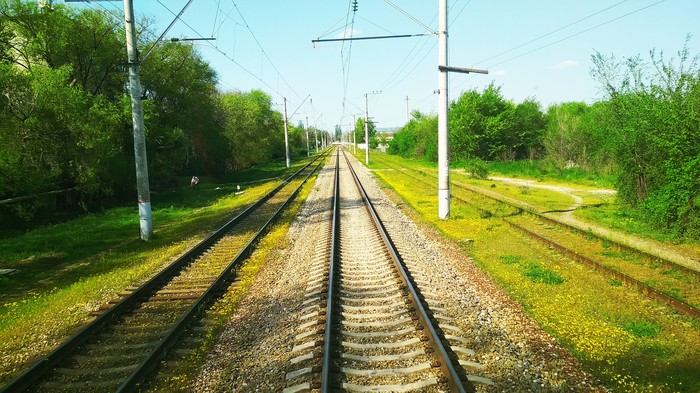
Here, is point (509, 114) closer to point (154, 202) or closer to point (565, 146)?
point (565, 146)

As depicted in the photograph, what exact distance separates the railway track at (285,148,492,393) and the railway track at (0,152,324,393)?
1903mm

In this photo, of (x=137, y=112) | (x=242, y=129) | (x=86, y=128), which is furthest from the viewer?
(x=242, y=129)

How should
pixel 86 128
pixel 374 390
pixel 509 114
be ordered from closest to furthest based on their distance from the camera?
pixel 374 390, pixel 86 128, pixel 509 114

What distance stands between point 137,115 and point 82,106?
6931mm

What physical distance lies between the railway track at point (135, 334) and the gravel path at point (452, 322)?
Answer: 741 millimetres

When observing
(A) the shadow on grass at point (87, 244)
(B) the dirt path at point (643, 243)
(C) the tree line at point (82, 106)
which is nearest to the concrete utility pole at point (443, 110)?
(B) the dirt path at point (643, 243)

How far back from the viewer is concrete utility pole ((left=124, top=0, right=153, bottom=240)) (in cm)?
1371

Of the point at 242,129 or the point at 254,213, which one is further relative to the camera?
the point at 242,129

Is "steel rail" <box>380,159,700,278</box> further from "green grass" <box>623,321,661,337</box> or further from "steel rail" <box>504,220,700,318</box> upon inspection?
"green grass" <box>623,321,661,337</box>

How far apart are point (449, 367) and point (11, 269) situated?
1229 centimetres

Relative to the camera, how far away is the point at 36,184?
16.5 metres

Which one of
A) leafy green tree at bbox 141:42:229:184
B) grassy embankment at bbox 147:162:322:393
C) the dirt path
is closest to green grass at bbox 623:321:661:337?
the dirt path

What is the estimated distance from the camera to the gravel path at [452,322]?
17.1ft

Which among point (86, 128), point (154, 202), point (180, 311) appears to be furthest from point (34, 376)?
point (154, 202)
